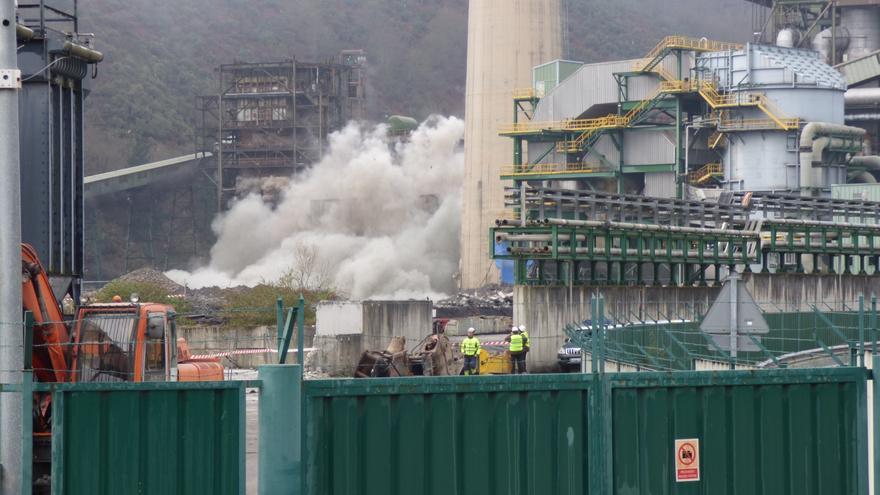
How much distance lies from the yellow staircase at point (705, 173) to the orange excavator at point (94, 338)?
172ft

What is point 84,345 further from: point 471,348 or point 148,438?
point 471,348

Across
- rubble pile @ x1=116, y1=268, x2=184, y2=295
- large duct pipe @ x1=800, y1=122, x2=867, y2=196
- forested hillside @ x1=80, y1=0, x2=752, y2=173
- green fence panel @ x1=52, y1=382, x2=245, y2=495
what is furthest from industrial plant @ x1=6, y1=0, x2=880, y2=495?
forested hillside @ x1=80, y1=0, x2=752, y2=173

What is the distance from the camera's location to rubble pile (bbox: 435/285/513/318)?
64188 mm

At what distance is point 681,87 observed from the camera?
66.1m

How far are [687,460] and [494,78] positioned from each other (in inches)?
2740

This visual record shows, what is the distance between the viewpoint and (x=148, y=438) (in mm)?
10180

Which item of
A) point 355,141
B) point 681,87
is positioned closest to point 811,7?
point 681,87

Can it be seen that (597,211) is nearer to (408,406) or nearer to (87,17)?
(408,406)

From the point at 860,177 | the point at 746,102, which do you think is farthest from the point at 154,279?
the point at 860,177

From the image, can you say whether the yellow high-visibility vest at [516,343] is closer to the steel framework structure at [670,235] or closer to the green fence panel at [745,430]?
the steel framework structure at [670,235]

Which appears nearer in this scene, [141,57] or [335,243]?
[335,243]

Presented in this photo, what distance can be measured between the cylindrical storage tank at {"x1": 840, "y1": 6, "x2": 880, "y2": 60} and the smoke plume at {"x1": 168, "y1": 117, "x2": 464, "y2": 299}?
2860cm

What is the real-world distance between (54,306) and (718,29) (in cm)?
14712

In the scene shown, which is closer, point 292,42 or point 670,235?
point 670,235
